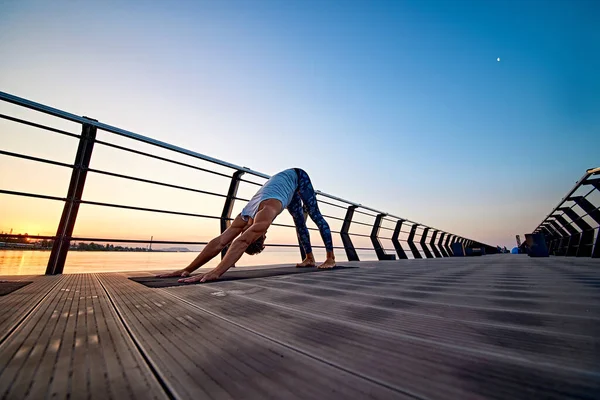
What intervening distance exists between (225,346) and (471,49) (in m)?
17.4

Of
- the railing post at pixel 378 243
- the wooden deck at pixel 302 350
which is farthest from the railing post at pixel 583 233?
the wooden deck at pixel 302 350

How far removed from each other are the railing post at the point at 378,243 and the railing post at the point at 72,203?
5970 millimetres

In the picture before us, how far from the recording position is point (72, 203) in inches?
85.0

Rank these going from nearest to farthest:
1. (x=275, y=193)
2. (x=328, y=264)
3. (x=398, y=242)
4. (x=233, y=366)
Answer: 1. (x=233, y=366)
2. (x=275, y=193)
3. (x=328, y=264)
4. (x=398, y=242)

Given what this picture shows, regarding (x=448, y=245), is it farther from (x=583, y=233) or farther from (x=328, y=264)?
(x=328, y=264)

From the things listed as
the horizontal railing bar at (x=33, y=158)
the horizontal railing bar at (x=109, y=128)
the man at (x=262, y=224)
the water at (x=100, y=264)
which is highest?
the horizontal railing bar at (x=109, y=128)

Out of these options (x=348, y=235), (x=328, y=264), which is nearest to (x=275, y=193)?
(x=328, y=264)

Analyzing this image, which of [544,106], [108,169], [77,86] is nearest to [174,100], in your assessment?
[77,86]

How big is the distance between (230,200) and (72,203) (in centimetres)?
163

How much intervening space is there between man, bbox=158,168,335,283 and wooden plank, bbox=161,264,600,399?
1.07 metres

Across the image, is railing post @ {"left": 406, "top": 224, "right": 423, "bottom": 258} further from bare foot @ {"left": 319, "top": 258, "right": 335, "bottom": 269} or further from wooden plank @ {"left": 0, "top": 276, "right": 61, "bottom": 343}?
wooden plank @ {"left": 0, "top": 276, "right": 61, "bottom": 343}

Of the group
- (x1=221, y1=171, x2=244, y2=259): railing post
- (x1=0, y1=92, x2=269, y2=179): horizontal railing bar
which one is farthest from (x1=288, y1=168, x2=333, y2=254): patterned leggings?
(x1=0, y1=92, x2=269, y2=179): horizontal railing bar

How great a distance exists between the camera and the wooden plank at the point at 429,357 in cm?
36

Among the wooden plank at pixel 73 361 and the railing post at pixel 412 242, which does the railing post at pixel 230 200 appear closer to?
the wooden plank at pixel 73 361
